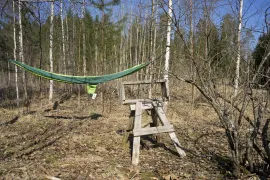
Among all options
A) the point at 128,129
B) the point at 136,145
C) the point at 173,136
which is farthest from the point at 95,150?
the point at 173,136

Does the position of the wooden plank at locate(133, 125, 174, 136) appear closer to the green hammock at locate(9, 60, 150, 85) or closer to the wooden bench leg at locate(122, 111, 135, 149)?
the wooden bench leg at locate(122, 111, 135, 149)

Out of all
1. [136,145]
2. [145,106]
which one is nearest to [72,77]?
[145,106]

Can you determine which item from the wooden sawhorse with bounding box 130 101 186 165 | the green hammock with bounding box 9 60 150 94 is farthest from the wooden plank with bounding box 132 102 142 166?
the green hammock with bounding box 9 60 150 94

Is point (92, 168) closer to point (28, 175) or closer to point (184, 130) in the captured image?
point (28, 175)

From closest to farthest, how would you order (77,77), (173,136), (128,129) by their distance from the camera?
1. (173,136)
2. (128,129)
3. (77,77)

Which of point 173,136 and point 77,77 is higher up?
point 77,77

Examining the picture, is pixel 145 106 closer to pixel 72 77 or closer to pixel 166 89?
pixel 166 89

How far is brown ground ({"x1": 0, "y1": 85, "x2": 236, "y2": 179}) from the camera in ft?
7.84

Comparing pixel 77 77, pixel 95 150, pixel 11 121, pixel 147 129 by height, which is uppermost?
pixel 77 77

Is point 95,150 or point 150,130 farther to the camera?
point 95,150

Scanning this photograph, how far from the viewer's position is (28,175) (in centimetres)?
226

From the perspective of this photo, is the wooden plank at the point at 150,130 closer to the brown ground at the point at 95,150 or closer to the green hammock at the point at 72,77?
the brown ground at the point at 95,150

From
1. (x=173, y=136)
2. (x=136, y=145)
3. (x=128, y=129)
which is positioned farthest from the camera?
(x=128, y=129)

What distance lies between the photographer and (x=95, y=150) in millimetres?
3135
